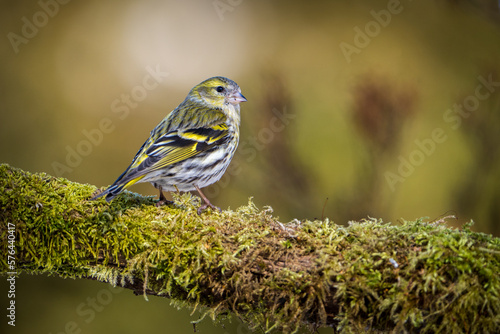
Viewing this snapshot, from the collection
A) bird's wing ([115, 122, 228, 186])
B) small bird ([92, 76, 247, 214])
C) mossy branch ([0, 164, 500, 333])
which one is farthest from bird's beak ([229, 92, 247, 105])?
mossy branch ([0, 164, 500, 333])

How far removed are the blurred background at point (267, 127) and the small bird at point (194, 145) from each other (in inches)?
45.5

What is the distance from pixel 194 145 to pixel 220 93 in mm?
1008

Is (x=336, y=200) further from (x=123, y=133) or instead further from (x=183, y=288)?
(x=183, y=288)

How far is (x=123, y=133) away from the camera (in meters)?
5.35

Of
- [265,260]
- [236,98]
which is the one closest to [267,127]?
[236,98]

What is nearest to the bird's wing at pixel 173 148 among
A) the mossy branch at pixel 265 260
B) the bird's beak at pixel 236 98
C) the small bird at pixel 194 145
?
the small bird at pixel 194 145

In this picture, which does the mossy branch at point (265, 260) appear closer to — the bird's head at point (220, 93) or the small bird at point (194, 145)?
the small bird at point (194, 145)

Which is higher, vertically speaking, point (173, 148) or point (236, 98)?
point (236, 98)

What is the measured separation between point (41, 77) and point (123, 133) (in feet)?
4.02

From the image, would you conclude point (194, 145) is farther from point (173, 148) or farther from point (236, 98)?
point (236, 98)

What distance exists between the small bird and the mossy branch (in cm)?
33

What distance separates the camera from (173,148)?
3.44m

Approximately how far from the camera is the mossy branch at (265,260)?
7.07 ft

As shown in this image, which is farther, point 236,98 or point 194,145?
point 236,98
